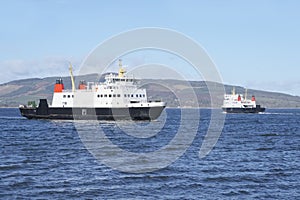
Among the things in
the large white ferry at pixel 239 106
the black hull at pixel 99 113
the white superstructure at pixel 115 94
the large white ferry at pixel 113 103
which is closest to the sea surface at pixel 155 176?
the black hull at pixel 99 113

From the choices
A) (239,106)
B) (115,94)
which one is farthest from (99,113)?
(239,106)

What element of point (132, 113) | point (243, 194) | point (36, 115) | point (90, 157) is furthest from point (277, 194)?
point (36, 115)

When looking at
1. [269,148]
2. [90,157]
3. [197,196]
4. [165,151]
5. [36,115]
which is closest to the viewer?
[197,196]

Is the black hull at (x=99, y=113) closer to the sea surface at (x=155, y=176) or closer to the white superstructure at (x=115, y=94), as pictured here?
the white superstructure at (x=115, y=94)

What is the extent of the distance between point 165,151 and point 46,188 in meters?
15.9

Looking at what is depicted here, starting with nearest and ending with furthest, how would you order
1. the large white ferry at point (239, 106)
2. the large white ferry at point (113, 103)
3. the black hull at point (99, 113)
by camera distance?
1. the black hull at point (99, 113)
2. the large white ferry at point (113, 103)
3. the large white ferry at point (239, 106)

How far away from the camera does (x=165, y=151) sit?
3678cm

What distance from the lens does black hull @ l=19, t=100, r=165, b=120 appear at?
75.6 m

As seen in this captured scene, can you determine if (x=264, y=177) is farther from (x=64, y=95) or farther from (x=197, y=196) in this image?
(x=64, y=95)

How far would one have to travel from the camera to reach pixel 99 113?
78312mm

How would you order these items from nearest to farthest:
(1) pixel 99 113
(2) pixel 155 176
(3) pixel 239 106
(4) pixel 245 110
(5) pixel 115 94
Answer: (2) pixel 155 176
(5) pixel 115 94
(1) pixel 99 113
(3) pixel 239 106
(4) pixel 245 110

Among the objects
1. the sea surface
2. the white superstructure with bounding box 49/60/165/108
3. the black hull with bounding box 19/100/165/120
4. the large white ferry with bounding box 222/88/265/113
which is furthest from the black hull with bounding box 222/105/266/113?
the sea surface

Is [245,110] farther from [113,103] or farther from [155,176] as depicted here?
[155,176]

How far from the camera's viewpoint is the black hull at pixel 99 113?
248ft
